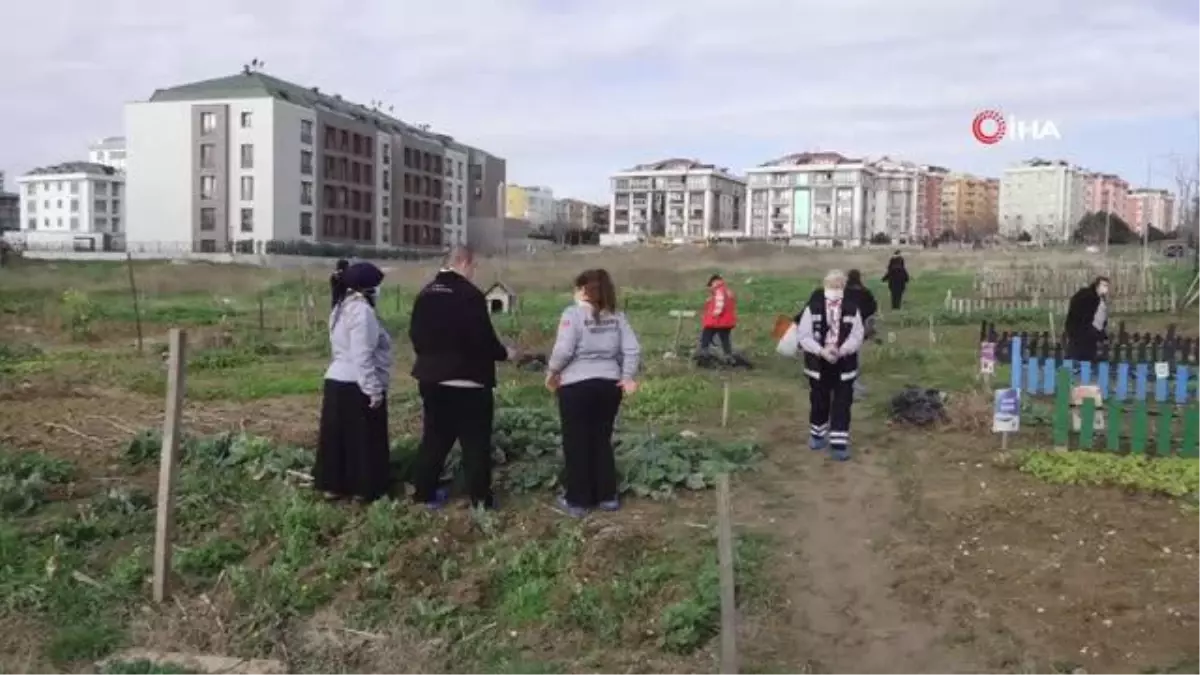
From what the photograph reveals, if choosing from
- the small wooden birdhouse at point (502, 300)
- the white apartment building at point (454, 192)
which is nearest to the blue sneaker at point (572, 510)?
the small wooden birdhouse at point (502, 300)

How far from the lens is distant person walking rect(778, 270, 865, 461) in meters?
8.81

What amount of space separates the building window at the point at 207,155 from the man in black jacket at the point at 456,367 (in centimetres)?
7273

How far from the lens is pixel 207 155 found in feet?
246

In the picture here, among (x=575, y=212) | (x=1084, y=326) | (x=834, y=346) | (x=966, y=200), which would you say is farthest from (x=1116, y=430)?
(x=575, y=212)

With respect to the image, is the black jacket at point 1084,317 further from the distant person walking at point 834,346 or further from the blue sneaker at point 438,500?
the blue sneaker at point 438,500

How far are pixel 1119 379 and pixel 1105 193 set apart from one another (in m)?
105

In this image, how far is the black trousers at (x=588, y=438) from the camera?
23.4 ft

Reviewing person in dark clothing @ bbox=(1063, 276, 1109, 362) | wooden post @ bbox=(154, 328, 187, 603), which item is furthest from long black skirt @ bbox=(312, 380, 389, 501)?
person in dark clothing @ bbox=(1063, 276, 1109, 362)

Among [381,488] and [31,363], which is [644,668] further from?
[31,363]

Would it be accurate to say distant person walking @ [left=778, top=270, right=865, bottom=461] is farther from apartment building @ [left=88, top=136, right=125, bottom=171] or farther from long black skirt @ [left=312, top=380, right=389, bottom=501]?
apartment building @ [left=88, top=136, right=125, bottom=171]

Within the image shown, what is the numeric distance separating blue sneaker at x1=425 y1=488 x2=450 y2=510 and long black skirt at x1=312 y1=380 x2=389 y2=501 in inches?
13.2

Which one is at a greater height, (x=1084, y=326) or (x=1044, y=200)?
(x=1044, y=200)

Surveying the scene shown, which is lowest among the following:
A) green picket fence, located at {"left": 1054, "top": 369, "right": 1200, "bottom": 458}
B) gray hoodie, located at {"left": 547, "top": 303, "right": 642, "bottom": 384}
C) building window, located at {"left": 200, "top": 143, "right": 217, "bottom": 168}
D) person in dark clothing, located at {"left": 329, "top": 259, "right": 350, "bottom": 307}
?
green picket fence, located at {"left": 1054, "top": 369, "right": 1200, "bottom": 458}

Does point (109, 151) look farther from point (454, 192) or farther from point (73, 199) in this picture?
point (454, 192)
